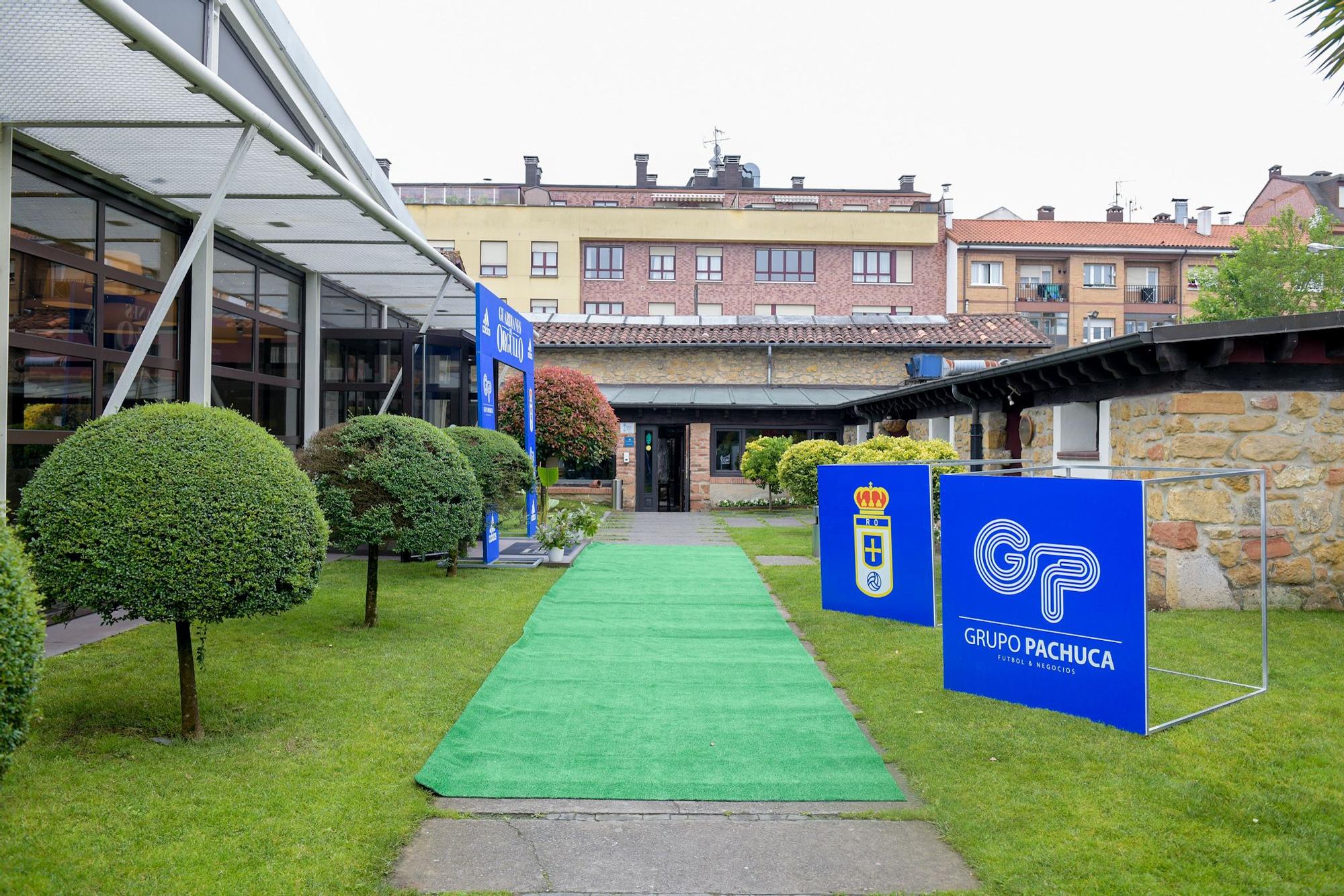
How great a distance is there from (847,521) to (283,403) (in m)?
9.06

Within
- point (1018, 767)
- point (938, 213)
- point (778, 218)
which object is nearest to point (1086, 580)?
point (1018, 767)

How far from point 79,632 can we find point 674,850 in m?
6.33

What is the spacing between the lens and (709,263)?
139 ft

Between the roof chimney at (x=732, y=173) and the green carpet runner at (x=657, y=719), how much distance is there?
4431 centimetres

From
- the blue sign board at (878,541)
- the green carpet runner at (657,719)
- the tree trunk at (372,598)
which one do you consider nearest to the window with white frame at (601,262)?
the blue sign board at (878,541)

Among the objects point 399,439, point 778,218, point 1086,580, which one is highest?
point 778,218

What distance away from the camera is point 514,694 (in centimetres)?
677

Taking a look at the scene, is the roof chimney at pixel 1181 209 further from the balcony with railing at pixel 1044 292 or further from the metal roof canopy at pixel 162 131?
the metal roof canopy at pixel 162 131

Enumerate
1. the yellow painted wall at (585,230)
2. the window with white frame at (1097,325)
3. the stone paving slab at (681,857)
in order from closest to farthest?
the stone paving slab at (681,857)
the yellow painted wall at (585,230)
the window with white frame at (1097,325)

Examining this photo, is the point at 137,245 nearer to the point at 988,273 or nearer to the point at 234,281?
the point at 234,281

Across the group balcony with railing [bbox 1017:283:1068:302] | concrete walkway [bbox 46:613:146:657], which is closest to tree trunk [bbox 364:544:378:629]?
concrete walkway [bbox 46:613:146:657]

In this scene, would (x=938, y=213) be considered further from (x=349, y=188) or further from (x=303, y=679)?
(x=303, y=679)

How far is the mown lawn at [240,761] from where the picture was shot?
3.88m

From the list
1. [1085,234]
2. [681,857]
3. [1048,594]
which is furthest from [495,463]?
[1085,234]
